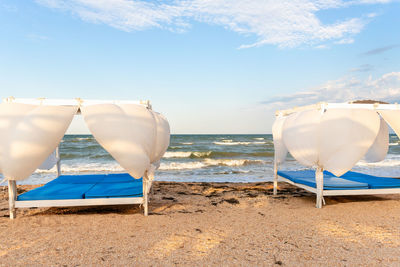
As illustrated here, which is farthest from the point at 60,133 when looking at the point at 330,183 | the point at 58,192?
the point at 330,183

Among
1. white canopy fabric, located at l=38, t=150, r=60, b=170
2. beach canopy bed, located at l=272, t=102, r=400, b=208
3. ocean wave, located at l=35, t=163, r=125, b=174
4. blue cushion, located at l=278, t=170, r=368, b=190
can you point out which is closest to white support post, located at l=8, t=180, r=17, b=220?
white canopy fabric, located at l=38, t=150, r=60, b=170

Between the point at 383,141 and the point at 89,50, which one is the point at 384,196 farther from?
the point at 89,50

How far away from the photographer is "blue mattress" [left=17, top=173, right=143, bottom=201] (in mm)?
3630

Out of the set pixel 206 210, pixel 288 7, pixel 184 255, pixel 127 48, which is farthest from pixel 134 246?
pixel 127 48

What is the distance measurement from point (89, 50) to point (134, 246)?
359 inches

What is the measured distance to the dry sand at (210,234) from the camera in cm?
242

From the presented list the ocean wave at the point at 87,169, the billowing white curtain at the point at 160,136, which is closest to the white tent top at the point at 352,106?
the billowing white curtain at the point at 160,136

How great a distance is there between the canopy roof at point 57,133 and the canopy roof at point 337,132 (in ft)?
7.86

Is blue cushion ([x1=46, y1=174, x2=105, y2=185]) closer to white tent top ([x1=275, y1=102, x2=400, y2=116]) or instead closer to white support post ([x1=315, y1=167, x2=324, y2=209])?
white support post ([x1=315, y1=167, x2=324, y2=209])

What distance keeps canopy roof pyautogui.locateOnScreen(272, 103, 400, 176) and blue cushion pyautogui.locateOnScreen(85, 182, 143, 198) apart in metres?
2.67

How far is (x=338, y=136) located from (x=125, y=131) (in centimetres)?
305

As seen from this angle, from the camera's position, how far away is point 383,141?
5.27m

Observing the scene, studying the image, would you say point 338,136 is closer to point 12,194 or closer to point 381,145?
point 381,145

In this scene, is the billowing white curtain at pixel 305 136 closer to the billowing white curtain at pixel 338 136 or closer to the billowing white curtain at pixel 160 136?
the billowing white curtain at pixel 338 136
